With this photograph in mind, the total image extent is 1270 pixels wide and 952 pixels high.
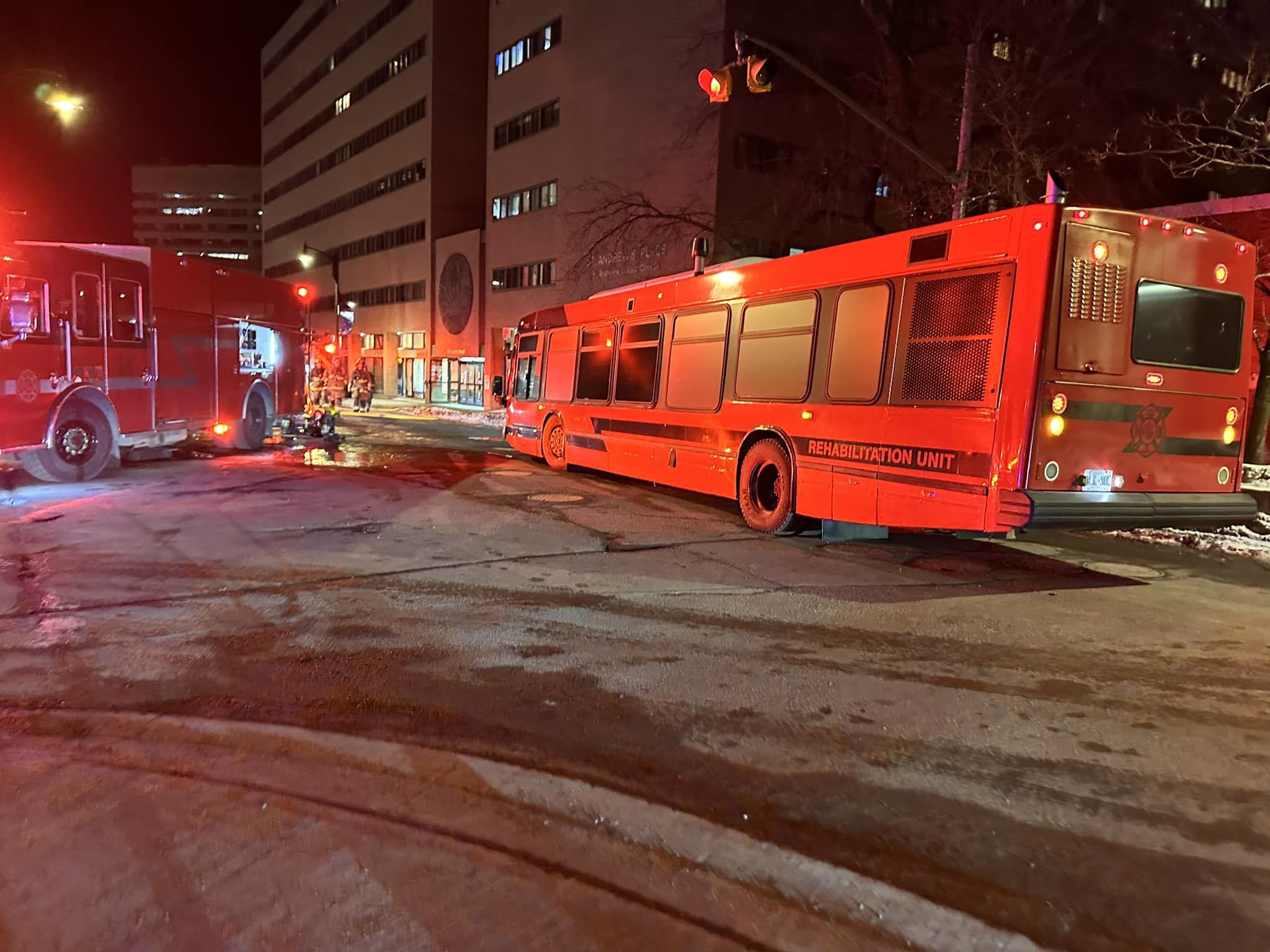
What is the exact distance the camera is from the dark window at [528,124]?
39.7m

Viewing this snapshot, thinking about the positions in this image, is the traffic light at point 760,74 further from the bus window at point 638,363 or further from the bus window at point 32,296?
the bus window at point 32,296

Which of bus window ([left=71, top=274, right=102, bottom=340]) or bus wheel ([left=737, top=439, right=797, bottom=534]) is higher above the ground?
bus window ([left=71, top=274, right=102, bottom=340])

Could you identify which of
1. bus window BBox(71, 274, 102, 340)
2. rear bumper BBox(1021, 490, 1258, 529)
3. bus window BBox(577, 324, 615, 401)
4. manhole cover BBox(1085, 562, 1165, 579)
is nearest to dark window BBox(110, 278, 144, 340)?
bus window BBox(71, 274, 102, 340)

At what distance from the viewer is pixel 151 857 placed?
3.04 metres

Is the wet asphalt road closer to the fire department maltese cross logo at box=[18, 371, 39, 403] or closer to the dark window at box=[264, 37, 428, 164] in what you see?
the fire department maltese cross logo at box=[18, 371, 39, 403]

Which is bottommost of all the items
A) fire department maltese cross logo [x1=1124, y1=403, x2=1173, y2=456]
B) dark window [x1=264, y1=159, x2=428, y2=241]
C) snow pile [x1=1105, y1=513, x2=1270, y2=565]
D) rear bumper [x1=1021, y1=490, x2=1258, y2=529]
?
snow pile [x1=1105, y1=513, x2=1270, y2=565]

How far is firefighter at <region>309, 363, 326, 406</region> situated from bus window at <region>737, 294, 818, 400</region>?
18171mm

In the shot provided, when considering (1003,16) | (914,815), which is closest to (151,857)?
(914,815)

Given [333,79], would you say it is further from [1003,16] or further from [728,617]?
[728,617]

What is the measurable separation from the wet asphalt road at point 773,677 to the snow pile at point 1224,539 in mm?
389

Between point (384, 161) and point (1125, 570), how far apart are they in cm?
5671

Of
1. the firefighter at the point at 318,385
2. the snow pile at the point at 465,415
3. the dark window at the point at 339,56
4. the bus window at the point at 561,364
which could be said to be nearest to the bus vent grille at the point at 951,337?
the bus window at the point at 561,364

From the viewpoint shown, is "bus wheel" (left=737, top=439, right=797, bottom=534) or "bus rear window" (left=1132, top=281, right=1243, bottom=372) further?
"bus wheel" (left=737, top=439, right=797, bottom=534)

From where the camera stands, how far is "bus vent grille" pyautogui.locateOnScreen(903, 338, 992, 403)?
7.16 meters
